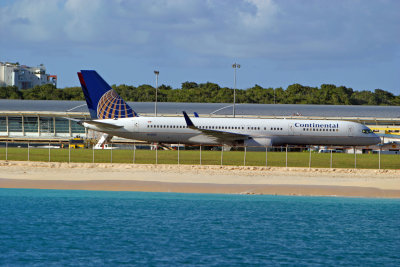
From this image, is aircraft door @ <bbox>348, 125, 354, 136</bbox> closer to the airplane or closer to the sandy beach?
the airplane

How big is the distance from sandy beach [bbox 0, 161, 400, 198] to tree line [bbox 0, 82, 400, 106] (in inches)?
3480

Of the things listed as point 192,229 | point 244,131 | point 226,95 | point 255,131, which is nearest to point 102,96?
point 244,131

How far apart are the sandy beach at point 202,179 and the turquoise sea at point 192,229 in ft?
4.63

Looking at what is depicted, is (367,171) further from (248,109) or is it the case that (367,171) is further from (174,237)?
(248,109)

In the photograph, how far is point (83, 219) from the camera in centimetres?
2689

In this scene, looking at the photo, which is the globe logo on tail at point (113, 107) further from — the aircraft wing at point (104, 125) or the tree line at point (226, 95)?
the tree line at point (226, 95)

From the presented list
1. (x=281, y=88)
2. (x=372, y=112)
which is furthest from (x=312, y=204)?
(x=281, y=88)

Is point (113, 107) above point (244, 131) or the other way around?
above

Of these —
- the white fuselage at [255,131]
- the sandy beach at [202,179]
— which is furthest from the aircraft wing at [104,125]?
the sandy beach at [202,179]

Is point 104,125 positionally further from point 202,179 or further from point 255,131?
point 202,179

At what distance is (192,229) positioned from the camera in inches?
990

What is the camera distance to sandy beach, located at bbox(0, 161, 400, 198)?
33062 mm

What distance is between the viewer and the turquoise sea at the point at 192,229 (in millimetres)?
21094

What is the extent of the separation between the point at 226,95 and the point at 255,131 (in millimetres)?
74060
